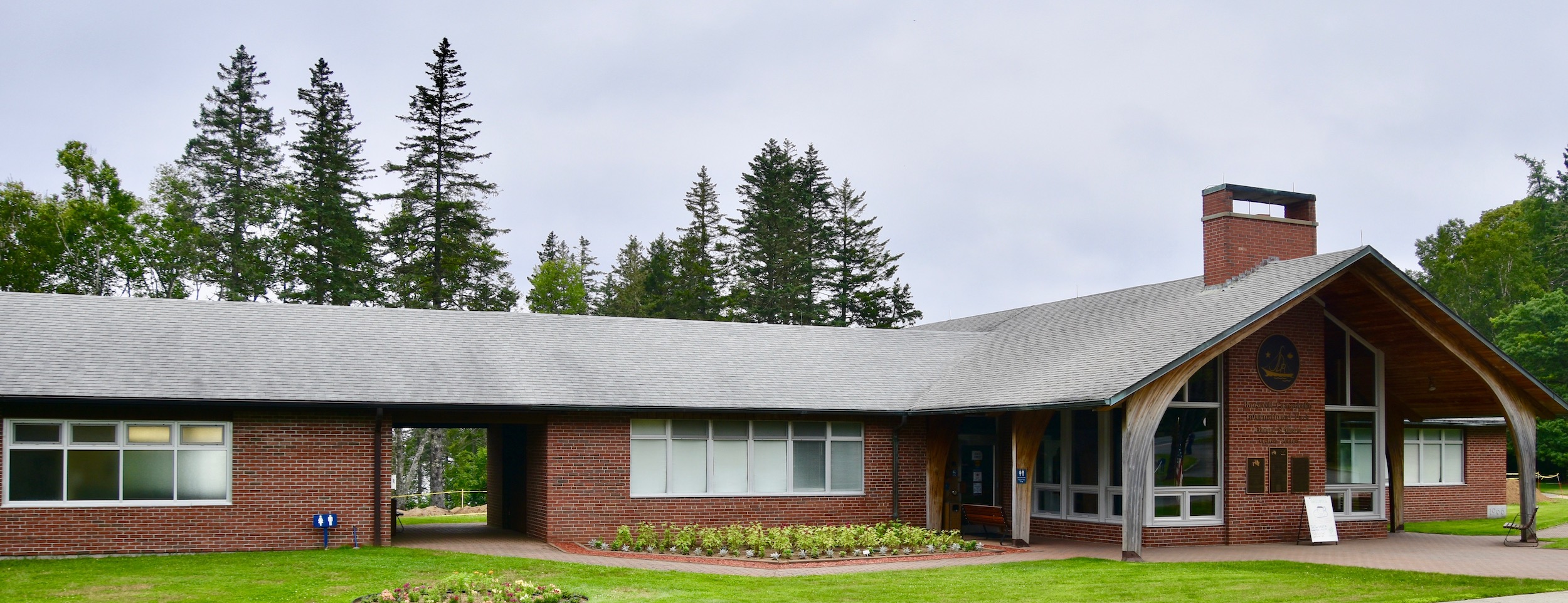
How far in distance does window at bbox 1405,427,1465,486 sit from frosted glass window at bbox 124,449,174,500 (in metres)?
22.3

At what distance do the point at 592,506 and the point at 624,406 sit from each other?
65.5 inches

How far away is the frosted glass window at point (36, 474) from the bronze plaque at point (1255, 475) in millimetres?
16510

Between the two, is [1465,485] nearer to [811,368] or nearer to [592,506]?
[811,368]

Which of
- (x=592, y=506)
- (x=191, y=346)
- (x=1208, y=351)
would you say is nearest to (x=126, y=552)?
(x=191, y=346)

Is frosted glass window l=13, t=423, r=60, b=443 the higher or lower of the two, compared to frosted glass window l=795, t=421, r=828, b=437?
higher

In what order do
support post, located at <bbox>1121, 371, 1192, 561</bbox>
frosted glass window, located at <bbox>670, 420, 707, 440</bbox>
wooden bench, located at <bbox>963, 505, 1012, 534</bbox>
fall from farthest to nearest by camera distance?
frosted glass window, located at <bbox>670, 420, 707, 440</bbox>
wooden bench, located at <bbox>963, 505, 1012, 534</bbox>
support post, located at <bbox>1121, 371, 1192, 561</bbox>

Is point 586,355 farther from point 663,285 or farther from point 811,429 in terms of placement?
point 663,285

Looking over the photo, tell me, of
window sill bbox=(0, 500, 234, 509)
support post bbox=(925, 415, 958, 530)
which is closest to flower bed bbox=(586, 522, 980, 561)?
support post bbox=(925, 415, 958, 530)

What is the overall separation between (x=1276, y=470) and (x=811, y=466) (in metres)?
7.16

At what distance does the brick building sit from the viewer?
17031mm

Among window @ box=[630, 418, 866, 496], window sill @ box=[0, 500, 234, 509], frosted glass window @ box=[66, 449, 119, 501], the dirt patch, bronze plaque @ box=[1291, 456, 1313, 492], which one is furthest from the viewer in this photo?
the dirt patch

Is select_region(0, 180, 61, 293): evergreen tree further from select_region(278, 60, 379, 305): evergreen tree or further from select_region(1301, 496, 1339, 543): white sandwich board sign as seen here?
select_region(1301, 496, 1339, 543): white sandwich board sign

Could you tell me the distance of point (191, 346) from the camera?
1828cm

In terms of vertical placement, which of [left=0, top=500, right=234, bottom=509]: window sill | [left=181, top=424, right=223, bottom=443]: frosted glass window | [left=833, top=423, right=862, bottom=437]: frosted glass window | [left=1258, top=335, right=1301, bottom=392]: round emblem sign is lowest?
[left=0, top=500, right=234, bottom=509]: window sill
